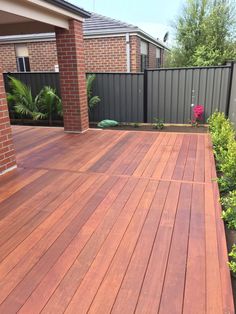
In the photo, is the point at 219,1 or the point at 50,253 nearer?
the point at 50,253

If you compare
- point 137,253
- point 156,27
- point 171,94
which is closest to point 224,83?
point 171,94

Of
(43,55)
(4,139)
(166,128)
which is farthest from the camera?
(43,55)

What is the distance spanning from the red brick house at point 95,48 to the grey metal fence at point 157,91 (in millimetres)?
2212

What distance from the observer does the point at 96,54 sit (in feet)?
29.7

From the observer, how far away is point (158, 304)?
1.50 m

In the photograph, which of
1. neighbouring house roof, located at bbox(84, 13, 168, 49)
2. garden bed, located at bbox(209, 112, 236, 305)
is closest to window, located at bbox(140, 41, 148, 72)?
neighbouring house roof, located at bbox(84, 13, 168, 49)

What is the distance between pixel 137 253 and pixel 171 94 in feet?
18.0

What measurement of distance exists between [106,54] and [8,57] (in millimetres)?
3698

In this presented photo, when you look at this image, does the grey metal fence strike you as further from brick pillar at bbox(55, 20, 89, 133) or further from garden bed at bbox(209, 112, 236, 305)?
garden bed at bbox(209, 112, 236, 305)

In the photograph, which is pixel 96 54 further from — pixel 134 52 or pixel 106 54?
Answer: pixel 134 52

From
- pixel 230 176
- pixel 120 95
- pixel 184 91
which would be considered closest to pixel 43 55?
pixel 120 95

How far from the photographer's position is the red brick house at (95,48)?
8727 mm

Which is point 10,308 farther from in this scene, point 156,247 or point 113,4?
point 113,4

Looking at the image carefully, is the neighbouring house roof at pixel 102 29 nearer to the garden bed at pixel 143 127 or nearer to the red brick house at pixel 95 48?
the red brick house at pixel 95 48
